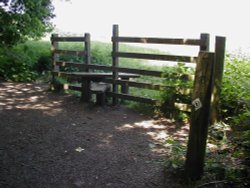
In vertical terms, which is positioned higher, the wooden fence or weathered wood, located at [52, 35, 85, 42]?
weathered wood, located at [52, 35, 85, 42]

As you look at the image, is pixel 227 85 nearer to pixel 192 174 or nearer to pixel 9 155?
pixel 192 174

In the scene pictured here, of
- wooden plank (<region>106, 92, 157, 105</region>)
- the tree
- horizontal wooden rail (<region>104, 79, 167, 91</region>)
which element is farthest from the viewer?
the tree

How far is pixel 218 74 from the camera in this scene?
6316 mm

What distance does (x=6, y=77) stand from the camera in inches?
476

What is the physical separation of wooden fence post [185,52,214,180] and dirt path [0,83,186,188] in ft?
1.60

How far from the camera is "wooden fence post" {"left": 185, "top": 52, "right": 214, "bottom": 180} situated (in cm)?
371

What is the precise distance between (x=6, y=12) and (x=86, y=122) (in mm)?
4855

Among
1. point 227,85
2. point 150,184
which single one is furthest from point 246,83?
point 150,184

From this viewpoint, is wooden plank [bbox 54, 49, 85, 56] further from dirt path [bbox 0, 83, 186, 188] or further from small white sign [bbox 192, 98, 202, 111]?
small white sign [bbox 192, 98, 202, 111]

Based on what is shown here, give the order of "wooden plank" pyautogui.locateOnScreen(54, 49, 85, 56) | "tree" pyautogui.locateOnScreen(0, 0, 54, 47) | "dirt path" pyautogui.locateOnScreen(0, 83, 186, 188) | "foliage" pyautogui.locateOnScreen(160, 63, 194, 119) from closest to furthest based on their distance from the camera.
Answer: "dirt path" pyautogui.locateOnScreen(0, 83, 186, 188) < "foliage" pyautogui.locateOnScreen(160, 63, 194, 119) < "tree" pyautogui.locateOnScreen(0, 0, 54, 47) < "wooden plank" pyautogui.locateOnScreen(54, 49, 85, 56)

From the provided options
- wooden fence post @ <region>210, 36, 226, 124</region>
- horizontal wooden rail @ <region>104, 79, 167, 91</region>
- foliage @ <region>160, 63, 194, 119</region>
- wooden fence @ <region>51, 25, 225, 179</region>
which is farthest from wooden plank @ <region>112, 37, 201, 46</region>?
horizontal wooden rail @ <region>104, 79, 167, 91</region>

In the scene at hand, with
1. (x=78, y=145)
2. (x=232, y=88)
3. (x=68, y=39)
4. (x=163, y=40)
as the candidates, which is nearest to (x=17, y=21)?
(x=68, y=39)

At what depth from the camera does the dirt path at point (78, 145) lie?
4098 mm

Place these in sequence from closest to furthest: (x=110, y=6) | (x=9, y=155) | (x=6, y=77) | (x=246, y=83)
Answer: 1. (x=9, y=155)
2. (x=246, y=83)
3. (x=6, y=77)
4. (x=110, y=6)
